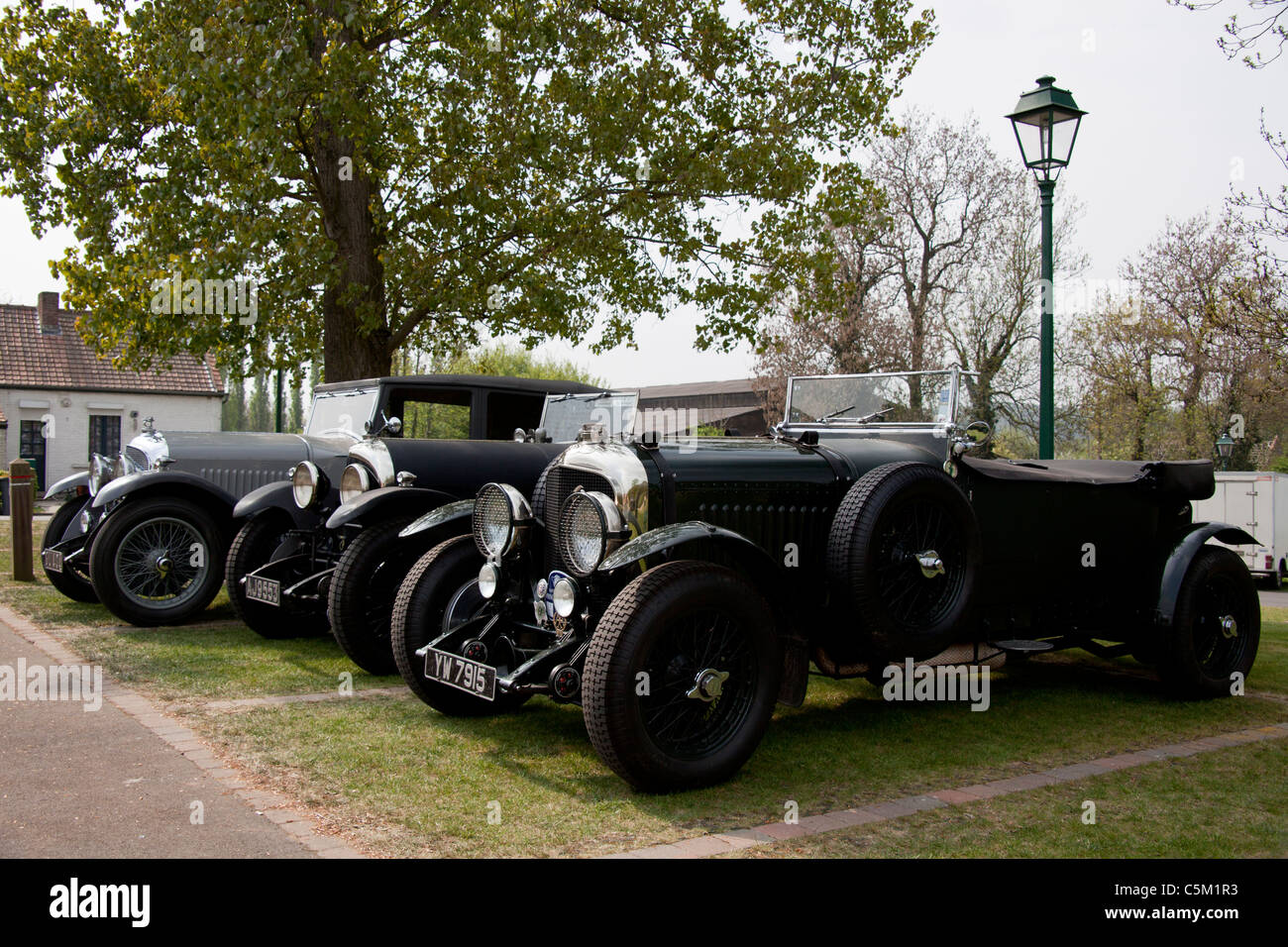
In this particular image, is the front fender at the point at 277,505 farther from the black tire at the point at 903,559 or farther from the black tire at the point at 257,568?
the black tire at the point at 903,559

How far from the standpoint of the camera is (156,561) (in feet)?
26.7

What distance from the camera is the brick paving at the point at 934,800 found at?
3520 millimetres

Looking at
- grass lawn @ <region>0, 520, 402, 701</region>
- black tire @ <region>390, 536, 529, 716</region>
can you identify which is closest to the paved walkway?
grass lawn @ <region>0, 520, 402, 701</region>

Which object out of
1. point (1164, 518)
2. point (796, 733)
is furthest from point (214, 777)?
point (1164, 518)

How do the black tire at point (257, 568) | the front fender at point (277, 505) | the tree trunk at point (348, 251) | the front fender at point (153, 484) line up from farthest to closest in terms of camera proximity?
the tree trunk at point (348, 251), the front fender at point (153, 484), the front fender at point (277, 505), the black tire at point (257, 568)

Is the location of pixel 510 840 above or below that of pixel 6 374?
below

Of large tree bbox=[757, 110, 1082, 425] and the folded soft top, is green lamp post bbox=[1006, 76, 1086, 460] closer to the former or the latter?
the folded soft top

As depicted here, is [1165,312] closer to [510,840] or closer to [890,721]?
[890,721]

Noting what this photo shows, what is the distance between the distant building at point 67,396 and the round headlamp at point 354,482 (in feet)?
86.8

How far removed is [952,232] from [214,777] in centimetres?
2930

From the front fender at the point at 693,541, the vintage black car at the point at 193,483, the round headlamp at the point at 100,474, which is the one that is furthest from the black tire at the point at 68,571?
the front fender at the point at 693,541

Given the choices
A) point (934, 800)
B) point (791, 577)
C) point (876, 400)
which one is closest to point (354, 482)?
point (791, 577)

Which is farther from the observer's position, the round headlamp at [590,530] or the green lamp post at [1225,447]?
the green lamp post at [1225,447]

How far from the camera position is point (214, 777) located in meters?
4.23
